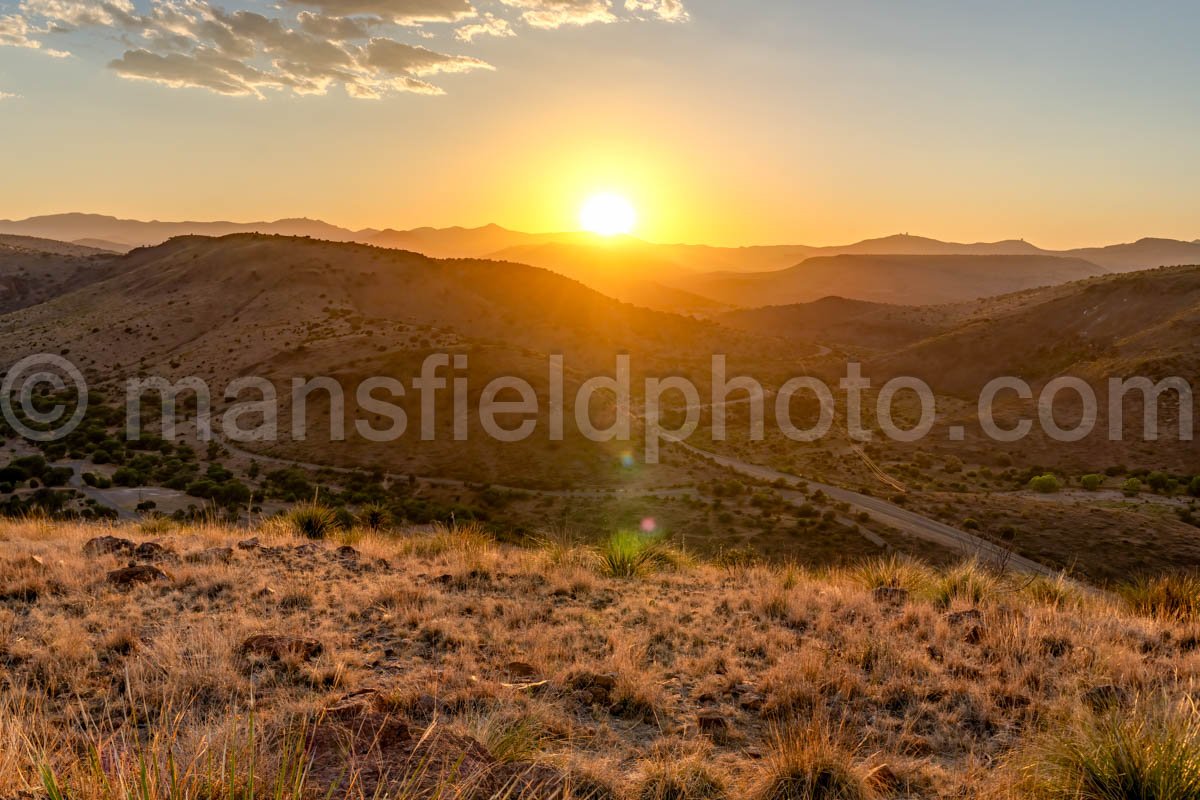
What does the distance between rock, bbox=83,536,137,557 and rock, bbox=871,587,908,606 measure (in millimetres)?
11879

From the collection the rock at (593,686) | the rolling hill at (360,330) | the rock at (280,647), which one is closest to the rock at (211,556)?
the rock at (280,647)

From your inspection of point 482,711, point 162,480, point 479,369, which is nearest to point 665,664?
point 482,711

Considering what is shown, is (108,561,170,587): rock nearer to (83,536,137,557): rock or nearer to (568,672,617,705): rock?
(83,536,137,557): rock

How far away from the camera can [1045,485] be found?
49156 millimetres

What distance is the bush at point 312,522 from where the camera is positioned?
591 inches

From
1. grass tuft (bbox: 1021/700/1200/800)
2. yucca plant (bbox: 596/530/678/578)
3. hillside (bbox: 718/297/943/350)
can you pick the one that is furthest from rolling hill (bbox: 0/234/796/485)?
grass tuft (bbox: 1021/700/1200/800)

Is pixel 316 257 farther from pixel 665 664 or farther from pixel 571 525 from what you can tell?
pixel 665 664

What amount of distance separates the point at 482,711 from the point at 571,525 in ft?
110

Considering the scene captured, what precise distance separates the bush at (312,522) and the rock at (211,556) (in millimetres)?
3450

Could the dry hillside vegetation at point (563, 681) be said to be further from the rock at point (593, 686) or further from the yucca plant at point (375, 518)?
the yucca plant at point (375, 518)

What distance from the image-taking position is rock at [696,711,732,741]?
234 inches

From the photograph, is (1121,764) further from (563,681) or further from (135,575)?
(135,575)

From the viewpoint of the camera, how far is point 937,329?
126 meters

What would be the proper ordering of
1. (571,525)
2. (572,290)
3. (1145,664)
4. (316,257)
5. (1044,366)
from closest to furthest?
(1145,664)
(571,525)
(1044,366)
(316,257)
(572,290)
